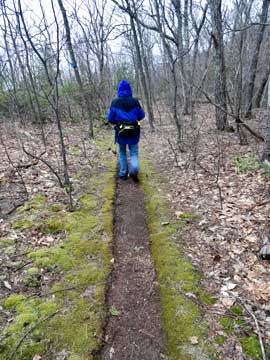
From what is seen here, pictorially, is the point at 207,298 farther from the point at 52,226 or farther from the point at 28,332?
the point at 52,226

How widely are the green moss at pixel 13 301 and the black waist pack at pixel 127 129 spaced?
→ 3.73m

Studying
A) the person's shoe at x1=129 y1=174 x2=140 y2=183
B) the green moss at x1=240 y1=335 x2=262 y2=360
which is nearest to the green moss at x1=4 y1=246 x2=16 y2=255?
the green moss at x1=240 y1=335 x2=262 y2=360

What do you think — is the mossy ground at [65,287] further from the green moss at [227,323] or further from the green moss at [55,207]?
the green moss at [227,323]

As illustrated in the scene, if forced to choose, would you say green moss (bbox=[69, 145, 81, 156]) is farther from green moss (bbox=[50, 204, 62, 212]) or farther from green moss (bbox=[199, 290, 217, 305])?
green moss (bbox=[199, 290, 217, 305])

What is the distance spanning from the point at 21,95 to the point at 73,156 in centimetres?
694

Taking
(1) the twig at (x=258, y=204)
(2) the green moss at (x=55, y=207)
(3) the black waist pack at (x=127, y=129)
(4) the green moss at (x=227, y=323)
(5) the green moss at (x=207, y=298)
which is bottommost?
(4) the green moss at (x=227, y=323)

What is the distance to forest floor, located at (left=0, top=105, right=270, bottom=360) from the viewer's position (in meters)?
2.17

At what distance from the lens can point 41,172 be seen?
583cm

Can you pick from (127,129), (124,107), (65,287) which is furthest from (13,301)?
(124,107)

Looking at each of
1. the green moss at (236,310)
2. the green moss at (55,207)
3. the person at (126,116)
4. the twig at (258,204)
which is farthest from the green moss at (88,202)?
the green moss at (236,310)

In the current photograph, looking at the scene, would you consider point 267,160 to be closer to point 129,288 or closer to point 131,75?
point 129,288

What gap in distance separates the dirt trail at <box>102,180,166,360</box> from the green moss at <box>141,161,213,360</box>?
0.09 m

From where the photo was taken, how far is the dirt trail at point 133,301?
2119 millimetres

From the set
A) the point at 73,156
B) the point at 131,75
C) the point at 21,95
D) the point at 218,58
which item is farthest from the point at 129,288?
the point at 131,75
